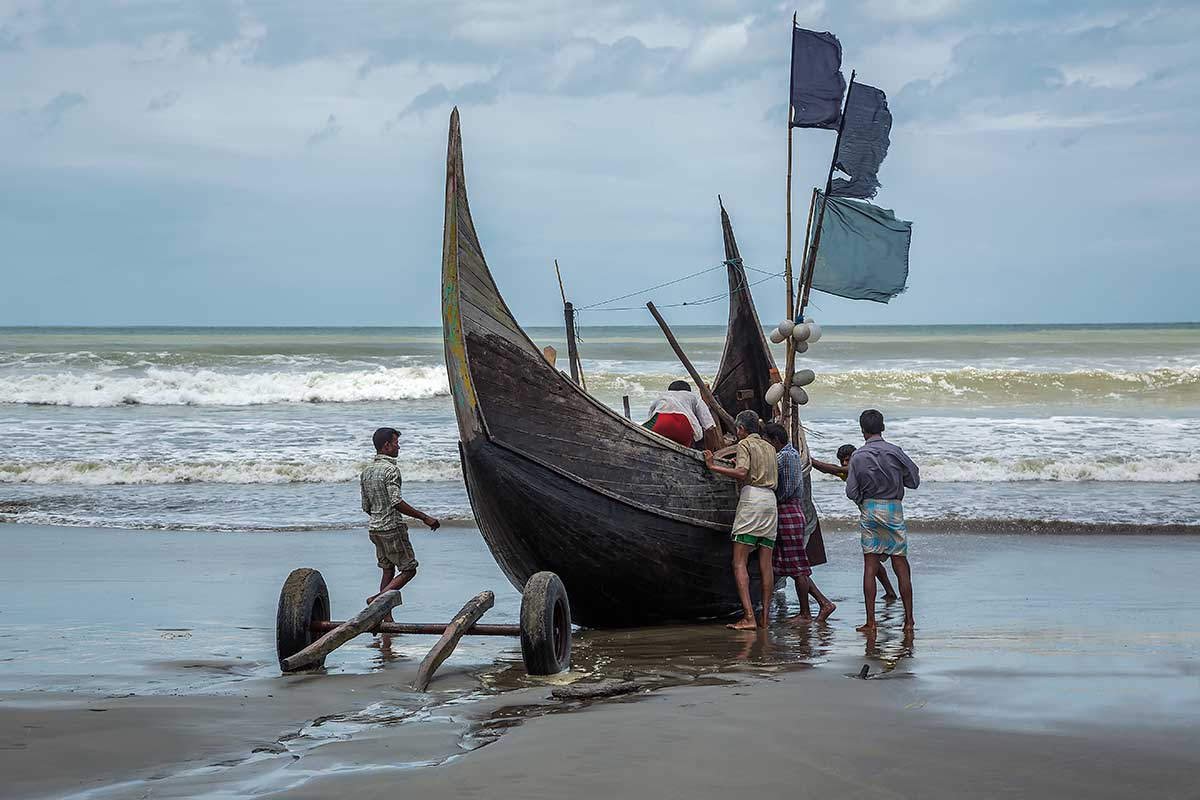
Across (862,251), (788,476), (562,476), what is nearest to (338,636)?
(562,476)

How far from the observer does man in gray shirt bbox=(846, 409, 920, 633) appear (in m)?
7.13

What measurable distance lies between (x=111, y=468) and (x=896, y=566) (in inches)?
467

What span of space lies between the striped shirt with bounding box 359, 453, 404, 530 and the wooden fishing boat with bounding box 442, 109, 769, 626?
60cm

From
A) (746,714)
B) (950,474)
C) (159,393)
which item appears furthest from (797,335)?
(159,393)

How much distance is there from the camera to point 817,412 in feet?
79.6

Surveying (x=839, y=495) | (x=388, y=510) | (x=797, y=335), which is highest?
(x=797, y=335)

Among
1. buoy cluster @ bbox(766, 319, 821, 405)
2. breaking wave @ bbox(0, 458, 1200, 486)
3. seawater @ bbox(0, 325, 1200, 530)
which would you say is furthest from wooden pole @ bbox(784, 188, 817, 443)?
breaking wave @ bbox(0, 458, 1200, 486)

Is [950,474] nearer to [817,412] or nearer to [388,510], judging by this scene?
[817,412]

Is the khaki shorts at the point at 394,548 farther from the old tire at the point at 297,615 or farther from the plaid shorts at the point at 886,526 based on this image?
the plaid shorts at the point at 886,526

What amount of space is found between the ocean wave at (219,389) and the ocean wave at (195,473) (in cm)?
1099

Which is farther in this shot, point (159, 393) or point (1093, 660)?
point (159, 393)

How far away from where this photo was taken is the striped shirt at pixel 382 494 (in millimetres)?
7137

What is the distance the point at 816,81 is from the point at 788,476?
3076mm

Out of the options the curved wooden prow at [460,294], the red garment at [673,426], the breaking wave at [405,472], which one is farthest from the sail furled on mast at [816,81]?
the breaking wave at [405,472]
